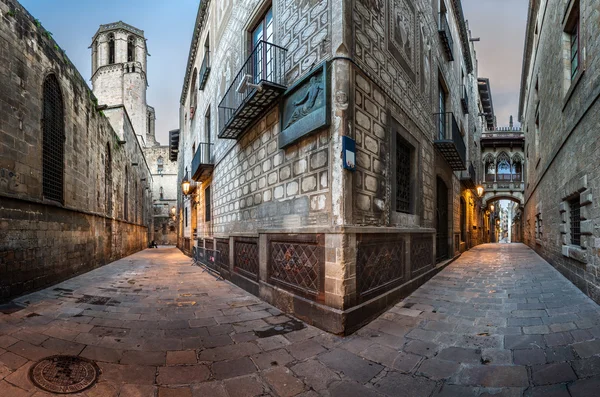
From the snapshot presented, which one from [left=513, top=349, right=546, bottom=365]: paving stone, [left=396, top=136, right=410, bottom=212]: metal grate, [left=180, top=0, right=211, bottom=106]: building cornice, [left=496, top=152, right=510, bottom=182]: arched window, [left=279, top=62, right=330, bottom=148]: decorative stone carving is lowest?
[left=513, top=349, right=546, bottom=365]: paving stone

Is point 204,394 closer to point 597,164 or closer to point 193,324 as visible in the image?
point 193,324

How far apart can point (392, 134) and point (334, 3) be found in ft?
7.60

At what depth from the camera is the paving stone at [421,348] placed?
3164 millimetres

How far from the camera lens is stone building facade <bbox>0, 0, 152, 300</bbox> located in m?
5.48

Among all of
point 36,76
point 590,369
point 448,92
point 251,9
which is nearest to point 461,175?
point 448,92

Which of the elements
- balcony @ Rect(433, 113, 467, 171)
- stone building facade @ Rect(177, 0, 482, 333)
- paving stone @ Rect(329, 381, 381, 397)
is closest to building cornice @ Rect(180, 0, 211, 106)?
stone building facade @ Rect(177, 0, 482, 333)

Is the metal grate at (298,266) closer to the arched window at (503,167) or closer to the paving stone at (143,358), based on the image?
the paving stone at (143,358)

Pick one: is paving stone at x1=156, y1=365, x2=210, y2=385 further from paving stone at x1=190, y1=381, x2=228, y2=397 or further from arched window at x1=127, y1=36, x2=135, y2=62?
arched window at x1=127, y1=36, x2=135, y2=62

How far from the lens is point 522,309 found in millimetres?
4500

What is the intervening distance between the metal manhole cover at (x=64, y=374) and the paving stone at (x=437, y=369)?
297 centimetres

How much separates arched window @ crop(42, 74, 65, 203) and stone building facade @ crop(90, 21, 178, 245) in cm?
3135

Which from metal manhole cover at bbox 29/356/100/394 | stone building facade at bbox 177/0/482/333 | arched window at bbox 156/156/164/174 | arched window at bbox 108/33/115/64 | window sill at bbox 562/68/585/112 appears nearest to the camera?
metal manhole cover at bbox 29/356/100/394

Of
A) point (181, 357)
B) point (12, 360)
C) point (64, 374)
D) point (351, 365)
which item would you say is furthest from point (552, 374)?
point (12, 360)

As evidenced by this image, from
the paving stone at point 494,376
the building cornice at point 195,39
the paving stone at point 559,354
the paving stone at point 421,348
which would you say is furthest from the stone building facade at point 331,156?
the building cornice at point 195,39
